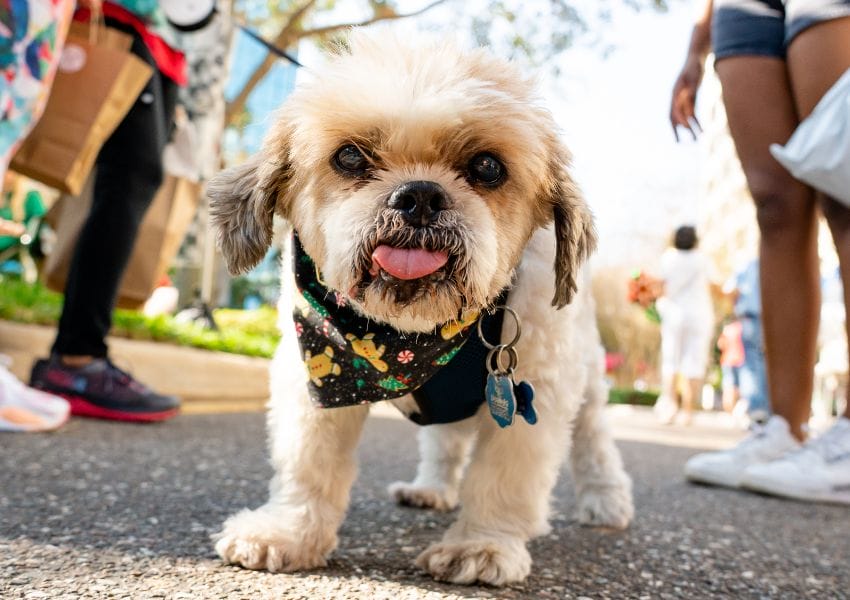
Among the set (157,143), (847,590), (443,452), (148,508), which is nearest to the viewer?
(847,590)

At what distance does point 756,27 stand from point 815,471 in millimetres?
1980

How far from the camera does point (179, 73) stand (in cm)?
429

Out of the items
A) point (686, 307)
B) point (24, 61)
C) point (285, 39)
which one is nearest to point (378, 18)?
point (285, 39)

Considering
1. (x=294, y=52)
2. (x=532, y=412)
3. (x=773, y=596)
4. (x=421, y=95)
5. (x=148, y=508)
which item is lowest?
(x=148, y=508)

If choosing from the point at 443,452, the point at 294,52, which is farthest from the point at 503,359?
the point at 294,52

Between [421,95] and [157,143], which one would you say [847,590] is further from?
[157,143]

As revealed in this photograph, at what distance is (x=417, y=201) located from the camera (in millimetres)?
1783

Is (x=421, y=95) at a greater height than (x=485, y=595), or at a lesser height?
greater

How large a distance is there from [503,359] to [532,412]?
0.56 feet

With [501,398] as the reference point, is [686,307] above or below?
above

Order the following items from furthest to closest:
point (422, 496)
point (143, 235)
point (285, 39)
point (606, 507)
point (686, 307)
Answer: point (285, 39) < point (686, 307) < point (143, 235) < point (422, 496) < point (606, 507)

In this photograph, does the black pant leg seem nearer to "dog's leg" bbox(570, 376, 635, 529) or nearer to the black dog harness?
the black dog harness

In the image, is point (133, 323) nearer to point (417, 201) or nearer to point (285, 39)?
point (417, 201)

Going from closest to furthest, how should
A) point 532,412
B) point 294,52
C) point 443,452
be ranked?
1. point 532,412
2. point 443,452
3. point 294,52
